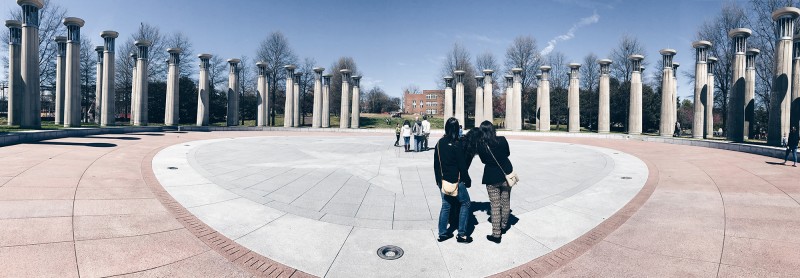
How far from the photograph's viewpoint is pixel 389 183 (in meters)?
10.5

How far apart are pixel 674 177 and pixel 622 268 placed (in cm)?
888

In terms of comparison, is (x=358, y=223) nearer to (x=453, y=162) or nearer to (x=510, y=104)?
(x=453, y=162)

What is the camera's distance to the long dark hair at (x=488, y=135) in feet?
19.0

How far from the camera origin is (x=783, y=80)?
71.1 ft

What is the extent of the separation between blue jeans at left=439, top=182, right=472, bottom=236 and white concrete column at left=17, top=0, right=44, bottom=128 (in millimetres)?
32230

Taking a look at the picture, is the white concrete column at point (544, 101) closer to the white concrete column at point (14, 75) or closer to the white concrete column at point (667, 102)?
the white concrete column at point (667, 102)

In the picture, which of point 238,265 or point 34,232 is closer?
point 238,265

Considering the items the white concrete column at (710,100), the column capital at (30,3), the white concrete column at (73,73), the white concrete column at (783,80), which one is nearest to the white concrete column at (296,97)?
the white concrete column at (73,73)

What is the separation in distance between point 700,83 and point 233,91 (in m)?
51.0

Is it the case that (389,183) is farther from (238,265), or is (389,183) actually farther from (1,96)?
(1,96)

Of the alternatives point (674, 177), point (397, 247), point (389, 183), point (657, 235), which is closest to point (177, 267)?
point (397, 247)

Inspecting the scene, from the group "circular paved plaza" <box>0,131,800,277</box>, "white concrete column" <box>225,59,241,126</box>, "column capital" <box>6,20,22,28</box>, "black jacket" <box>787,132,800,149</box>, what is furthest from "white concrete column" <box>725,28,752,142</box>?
"column capital" <box>6,20,22,28</box>

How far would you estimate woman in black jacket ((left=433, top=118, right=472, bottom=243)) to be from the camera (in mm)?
5598

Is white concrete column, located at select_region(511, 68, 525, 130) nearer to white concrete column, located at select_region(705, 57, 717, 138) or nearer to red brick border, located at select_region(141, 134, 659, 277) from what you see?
white concrete column, located at select_region(705, 57, 717, 138)
